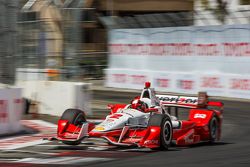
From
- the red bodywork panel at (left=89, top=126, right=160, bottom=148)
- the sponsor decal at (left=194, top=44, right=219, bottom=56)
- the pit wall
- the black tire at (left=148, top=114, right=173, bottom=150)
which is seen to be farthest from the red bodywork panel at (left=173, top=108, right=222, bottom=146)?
the sponsor decal at (left=194, top=44, right=219, bottom=56)

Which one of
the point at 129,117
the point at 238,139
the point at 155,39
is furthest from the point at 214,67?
the point at 129,117

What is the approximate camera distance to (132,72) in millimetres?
29203

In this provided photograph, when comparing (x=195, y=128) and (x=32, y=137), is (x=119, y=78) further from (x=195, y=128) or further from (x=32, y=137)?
(x=195, y=128)

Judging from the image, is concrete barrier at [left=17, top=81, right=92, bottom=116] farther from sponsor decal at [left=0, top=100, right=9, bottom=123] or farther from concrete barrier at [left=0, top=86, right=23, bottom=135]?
sponsor decal at [left=0, top=100, right=9, bottom=123]

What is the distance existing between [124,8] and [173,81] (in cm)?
1759

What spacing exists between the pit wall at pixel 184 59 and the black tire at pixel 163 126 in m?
12.7

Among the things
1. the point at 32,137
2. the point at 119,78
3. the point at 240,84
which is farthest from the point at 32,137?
the point at 119,78

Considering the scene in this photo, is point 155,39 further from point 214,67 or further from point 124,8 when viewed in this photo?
point 124,8

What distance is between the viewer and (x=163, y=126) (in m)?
11.8

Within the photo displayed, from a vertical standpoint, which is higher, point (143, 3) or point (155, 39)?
point (143, 3)

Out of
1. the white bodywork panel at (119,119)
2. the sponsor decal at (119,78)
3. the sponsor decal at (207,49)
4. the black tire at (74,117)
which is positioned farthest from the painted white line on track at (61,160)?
the sponsor decal at (119,78)

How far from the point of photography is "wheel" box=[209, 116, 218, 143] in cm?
1340

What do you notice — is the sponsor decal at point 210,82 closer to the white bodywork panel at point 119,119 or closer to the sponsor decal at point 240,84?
the sponsor decal at point 240,84

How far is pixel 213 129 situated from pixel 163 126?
2.09 m
